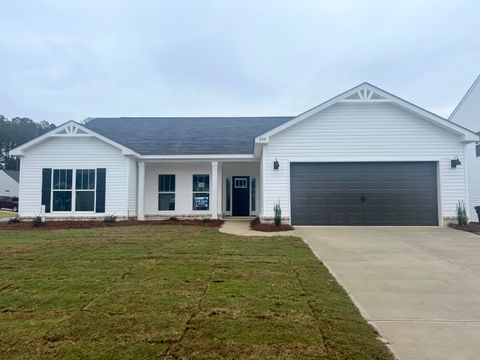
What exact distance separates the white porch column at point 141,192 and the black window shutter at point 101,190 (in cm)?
155

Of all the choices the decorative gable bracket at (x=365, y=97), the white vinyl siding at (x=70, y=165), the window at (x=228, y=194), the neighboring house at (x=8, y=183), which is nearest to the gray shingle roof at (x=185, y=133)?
the white vinyl siding at (x=70, y=165)

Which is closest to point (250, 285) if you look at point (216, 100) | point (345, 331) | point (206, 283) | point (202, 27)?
point (206, 283)

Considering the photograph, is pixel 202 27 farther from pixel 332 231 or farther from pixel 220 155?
pixel 332 231

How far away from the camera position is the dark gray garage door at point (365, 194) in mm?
12609

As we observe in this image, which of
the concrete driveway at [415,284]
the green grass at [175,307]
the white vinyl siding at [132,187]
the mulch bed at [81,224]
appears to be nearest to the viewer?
the green grass at [175,307]

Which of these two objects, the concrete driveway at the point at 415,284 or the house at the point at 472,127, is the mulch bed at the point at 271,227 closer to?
the concrete driveway at the point at 415,284

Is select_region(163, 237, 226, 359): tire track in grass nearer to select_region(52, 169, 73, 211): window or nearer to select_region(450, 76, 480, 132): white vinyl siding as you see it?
select_region(52, 169, 73, 211): window

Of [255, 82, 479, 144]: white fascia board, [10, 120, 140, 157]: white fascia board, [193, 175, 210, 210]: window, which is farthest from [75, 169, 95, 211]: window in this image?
[255, 82, 479, 144]: white fascia board

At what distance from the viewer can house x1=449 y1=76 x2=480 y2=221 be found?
663 inches

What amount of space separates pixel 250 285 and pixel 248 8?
1199 centimetres

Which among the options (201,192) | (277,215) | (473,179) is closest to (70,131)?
(201,192)

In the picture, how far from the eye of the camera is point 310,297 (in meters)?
4.39

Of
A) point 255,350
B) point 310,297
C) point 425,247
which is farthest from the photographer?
point 425,247

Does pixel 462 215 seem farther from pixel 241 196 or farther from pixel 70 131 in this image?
pixel 70 131
